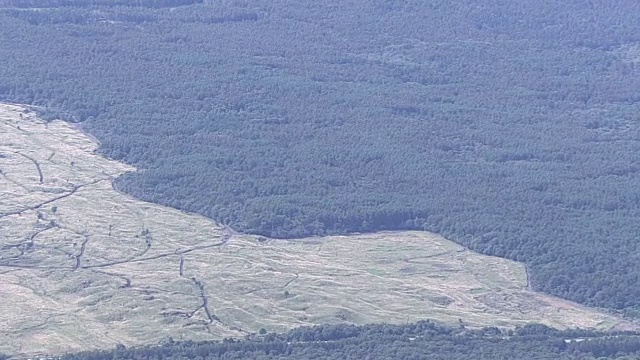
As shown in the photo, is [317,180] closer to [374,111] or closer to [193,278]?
[374,111]

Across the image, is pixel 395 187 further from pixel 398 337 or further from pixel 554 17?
pixel 554 17

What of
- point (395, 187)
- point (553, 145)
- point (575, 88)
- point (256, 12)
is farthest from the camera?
point (256, 12)

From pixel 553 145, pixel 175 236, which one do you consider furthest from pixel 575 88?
pixel 175 236

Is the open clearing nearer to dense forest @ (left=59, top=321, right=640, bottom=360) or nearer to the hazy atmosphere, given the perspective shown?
the hazy atmosphere

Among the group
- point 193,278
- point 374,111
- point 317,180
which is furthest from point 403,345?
point 374,111

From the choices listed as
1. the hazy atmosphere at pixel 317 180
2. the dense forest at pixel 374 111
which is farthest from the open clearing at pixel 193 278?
the dense forest at pixel 374 111
